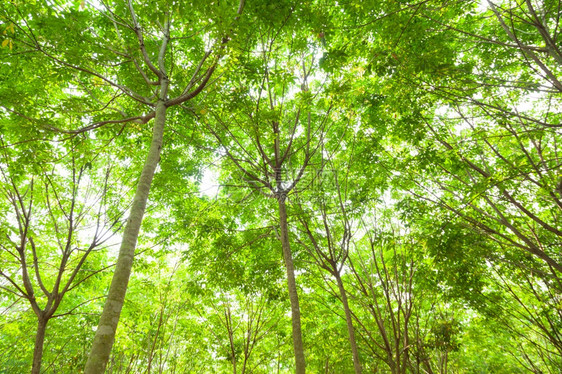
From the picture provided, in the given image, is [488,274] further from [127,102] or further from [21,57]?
[21,57]

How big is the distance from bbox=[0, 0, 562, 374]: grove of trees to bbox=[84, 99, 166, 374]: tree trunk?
2 cm

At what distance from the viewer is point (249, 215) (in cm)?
809

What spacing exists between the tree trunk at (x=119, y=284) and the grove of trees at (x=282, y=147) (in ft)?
0.07

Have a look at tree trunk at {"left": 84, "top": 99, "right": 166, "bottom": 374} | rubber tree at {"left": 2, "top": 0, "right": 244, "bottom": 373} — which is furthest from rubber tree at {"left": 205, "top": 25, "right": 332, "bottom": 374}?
tree trunk at {"left": 84, "top": 99, "right": 166, "bottom": 374}

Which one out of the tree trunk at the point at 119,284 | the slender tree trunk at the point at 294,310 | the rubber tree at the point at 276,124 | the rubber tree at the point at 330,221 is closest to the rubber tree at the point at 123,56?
the tree trunk at the point at 119,284

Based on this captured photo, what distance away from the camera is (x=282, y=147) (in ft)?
24.0

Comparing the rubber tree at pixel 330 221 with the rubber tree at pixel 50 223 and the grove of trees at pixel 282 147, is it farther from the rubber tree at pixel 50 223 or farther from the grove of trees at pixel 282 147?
the rubber tree at pixel 50 223

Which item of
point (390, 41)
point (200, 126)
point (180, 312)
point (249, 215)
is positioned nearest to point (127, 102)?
point (200, 126)

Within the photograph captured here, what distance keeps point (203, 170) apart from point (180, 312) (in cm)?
715

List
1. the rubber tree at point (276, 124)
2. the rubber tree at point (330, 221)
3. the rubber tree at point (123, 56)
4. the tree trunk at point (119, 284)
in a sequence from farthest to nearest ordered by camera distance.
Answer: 1. the rubber tree at point (330, 221)
2. the rubber tree at point (276, 124)
3. the rubber tree at point (123, 56)
4. the tree trunk at point (119, 284)

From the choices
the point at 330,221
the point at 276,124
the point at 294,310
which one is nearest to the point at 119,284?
the point at 294,310

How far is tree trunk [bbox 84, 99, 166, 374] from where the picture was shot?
2.70 metres

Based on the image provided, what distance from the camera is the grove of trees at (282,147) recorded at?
429 cm

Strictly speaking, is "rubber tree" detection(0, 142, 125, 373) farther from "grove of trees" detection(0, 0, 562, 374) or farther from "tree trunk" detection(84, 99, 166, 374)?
"tree trunk" detection(84, 99, 166, 374)
